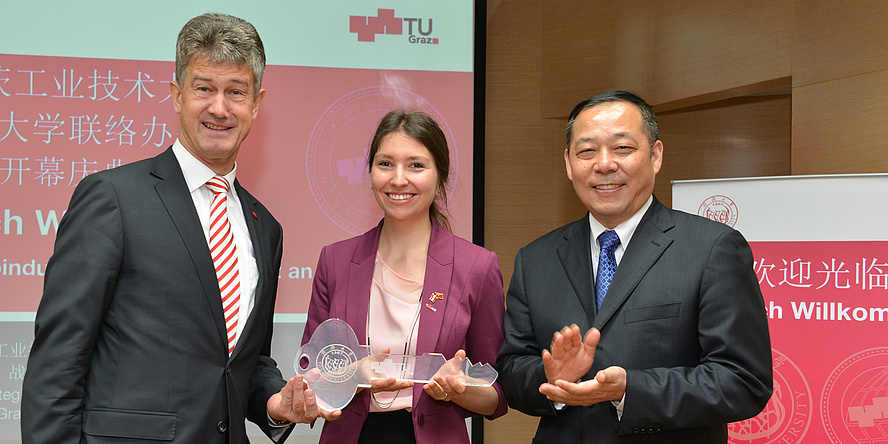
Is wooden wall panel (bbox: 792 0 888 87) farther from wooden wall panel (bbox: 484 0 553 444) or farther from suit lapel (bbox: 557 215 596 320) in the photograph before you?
suit lapel (bbox: 557 215 596 320)

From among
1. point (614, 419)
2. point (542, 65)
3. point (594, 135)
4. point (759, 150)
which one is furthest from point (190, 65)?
point (759, 150)

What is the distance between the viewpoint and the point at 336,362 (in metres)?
1.94

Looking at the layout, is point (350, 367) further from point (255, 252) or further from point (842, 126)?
point (842, 126)

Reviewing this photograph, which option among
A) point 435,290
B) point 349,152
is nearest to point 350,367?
point 435,290

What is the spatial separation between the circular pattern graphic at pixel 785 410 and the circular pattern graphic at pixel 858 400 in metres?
0.08

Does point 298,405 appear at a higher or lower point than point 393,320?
lower

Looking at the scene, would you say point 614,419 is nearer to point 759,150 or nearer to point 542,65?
point 542,65

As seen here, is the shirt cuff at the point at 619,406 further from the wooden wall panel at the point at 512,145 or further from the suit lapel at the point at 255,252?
the wooden wall panel at the point at 512,145

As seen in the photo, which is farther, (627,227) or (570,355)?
(627,227)

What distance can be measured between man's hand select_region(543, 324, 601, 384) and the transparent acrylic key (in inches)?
10.6

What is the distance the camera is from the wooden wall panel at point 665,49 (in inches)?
149

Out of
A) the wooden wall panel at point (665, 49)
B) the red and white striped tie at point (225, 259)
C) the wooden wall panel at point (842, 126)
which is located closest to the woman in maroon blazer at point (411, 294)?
the red and white striped tie at point (225, 259)

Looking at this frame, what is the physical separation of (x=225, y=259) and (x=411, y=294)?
0.59 meters

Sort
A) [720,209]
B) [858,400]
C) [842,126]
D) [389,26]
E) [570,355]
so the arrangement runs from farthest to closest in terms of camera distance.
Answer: [389,26] < [842,126] < [720,209] < [858,400] < [570,355]
